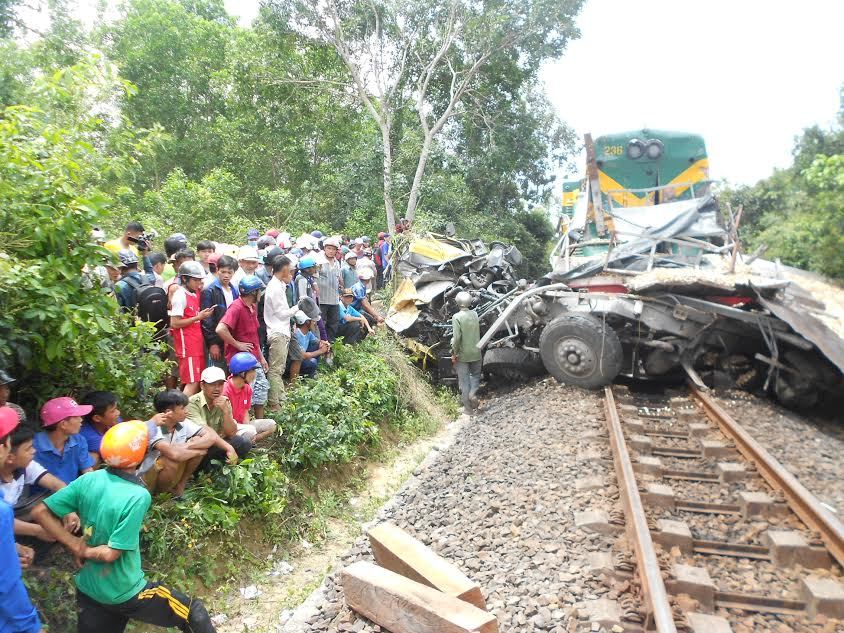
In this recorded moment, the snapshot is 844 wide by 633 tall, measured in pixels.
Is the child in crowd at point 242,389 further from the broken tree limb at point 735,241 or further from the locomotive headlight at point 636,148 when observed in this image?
the locomotive headlight at point 636,148

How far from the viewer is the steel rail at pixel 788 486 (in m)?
3.80

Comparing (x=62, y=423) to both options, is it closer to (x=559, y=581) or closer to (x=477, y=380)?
(x=559, y=581)

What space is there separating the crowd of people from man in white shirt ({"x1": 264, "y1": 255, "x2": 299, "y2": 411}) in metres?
0.01

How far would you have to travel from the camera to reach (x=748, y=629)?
3.17 m

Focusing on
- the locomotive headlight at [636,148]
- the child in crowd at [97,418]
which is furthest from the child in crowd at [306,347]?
the locomotive headlight at [636,148]

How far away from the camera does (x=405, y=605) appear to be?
327 centimetres

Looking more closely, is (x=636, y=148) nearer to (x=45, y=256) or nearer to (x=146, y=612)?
(x=45, y=256)

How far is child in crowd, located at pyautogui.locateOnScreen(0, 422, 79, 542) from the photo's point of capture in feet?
10.3

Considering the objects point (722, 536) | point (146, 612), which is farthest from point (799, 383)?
point (146, 612)

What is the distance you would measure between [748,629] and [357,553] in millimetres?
2513

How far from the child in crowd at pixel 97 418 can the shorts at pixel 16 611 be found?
1.36 meters

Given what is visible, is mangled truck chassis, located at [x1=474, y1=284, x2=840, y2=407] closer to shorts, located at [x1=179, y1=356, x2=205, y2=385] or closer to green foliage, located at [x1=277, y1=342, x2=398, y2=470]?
green foliage, located at [x1=277, y1=342, x2=398, y2=470]

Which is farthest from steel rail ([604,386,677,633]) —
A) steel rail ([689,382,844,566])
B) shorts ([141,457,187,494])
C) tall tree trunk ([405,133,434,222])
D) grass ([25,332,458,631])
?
tall tree trunk ([405,133,434,222])

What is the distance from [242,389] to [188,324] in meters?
0.79
